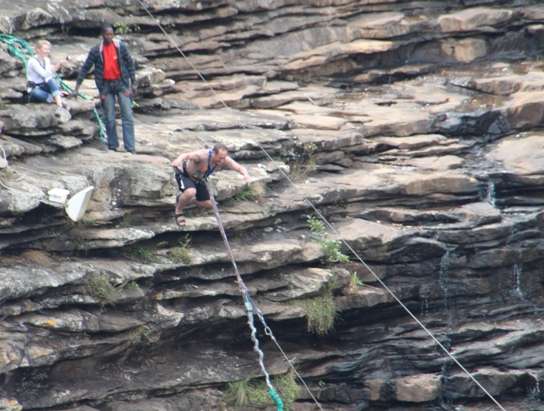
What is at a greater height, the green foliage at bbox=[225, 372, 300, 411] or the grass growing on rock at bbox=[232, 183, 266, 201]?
the grass growing on rock at bbox=[232, 183, 266, 201]

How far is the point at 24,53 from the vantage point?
23234mm

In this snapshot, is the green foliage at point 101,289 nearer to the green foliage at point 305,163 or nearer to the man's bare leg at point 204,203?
the man's bare leg at point 204,203

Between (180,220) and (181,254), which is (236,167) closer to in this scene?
(180,220)

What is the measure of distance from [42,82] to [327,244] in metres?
5.10

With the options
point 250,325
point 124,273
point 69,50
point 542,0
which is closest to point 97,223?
point 124,273

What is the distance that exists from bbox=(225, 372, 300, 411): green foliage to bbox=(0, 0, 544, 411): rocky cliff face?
176mm

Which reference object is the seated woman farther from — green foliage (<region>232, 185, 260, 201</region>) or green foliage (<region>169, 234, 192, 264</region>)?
green foliage (<region>232, 185, 260, 201</region>)

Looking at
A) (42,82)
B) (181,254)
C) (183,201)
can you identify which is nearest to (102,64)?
(42,82)

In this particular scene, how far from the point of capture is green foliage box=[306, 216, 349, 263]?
2272cm

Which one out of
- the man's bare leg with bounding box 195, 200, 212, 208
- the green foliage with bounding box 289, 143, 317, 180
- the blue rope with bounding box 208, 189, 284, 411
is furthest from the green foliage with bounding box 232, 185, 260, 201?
the green foliage with bounding box 289, 143, 317, 180

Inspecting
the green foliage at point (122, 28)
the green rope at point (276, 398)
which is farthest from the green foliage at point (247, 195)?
the green foliage at point (122, 28)

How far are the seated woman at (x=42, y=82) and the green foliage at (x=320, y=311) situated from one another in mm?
4901

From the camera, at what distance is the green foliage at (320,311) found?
73.3 ft

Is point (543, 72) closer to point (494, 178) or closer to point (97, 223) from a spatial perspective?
point (494, 178)
